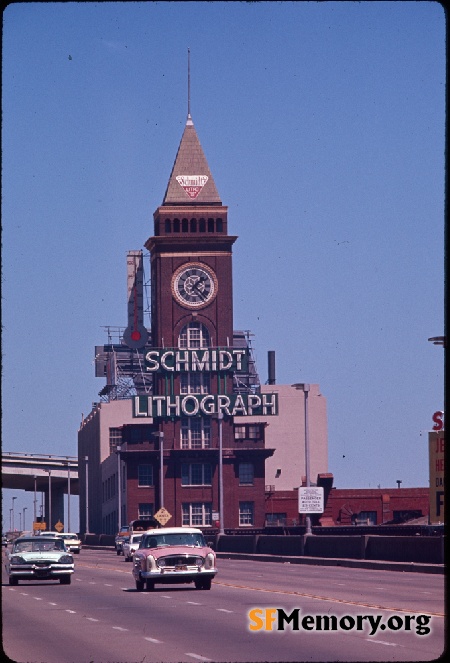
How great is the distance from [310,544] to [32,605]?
30.1 m

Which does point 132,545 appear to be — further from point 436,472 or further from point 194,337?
point 194,337

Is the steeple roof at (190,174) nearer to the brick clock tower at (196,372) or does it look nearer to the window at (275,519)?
the brick clock tower at (196,372)

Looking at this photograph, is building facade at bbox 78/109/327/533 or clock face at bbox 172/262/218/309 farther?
clock face at bbox 172/262/218/309

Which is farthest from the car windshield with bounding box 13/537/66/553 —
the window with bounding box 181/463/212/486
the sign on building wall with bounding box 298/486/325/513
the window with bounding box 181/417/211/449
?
the window with bounding box 181/417/211/449

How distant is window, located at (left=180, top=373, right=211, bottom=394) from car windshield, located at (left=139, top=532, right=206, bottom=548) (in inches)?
3504

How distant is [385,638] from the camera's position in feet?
65.1

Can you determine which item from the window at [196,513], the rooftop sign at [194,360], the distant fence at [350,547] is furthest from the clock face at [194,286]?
the distant fence at [350,547]

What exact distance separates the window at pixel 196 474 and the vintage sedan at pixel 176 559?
85.7 meters

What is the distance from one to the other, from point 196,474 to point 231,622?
9788 centimetres

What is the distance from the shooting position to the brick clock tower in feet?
393

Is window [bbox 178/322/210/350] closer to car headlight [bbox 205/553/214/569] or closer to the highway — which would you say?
the highway

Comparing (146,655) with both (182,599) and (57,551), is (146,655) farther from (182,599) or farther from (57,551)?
(57,551)

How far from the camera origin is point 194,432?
122875mm

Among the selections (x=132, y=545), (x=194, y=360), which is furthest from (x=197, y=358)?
(x=132, y=545)
